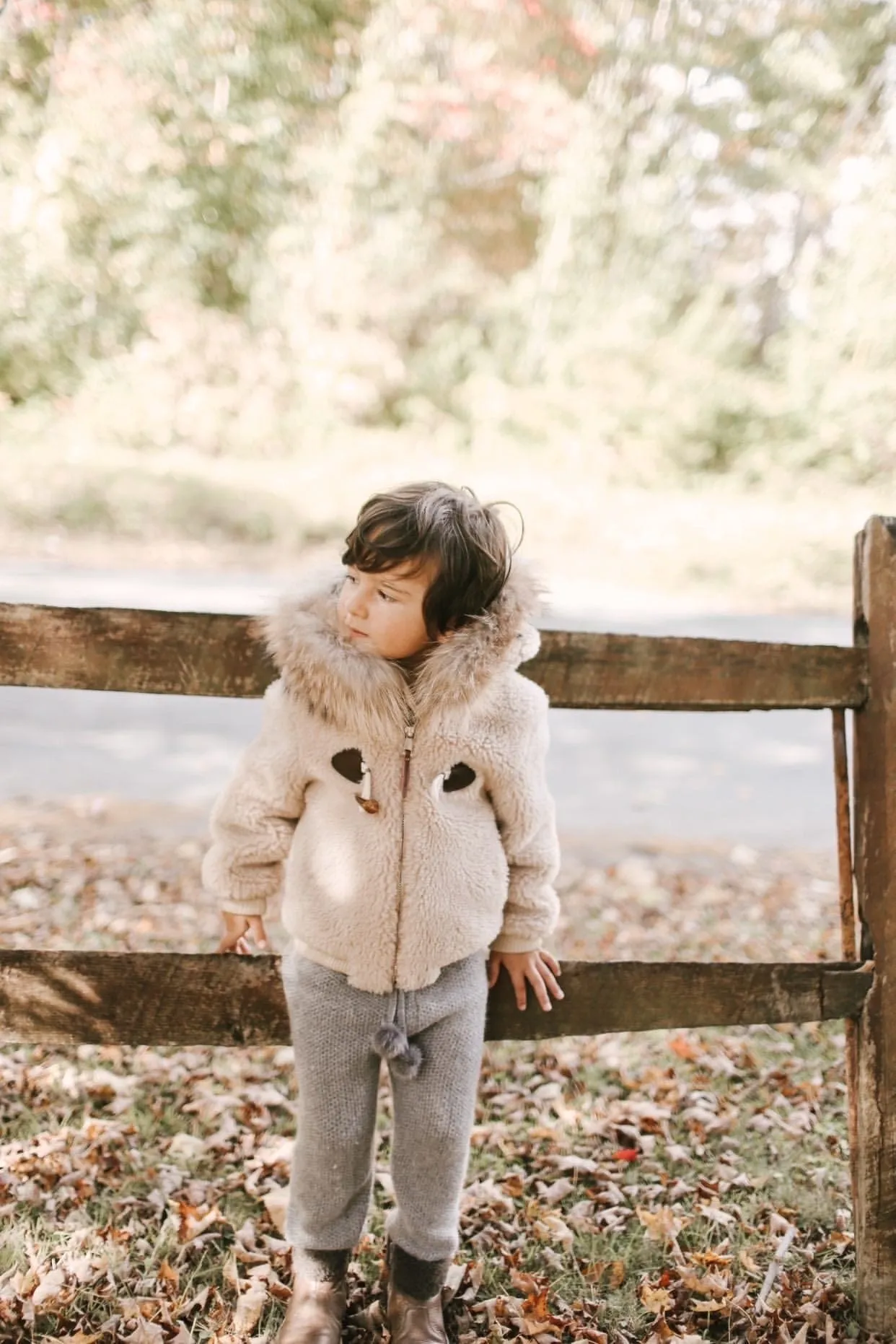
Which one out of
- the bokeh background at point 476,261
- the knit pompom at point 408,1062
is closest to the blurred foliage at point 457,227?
the bokeh background at point 476,261

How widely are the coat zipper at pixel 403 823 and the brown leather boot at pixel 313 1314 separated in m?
0.76

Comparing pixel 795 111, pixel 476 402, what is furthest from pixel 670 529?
pixel 795 111

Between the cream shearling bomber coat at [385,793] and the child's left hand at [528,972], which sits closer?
the cream shearling bomber coat at [385,793]

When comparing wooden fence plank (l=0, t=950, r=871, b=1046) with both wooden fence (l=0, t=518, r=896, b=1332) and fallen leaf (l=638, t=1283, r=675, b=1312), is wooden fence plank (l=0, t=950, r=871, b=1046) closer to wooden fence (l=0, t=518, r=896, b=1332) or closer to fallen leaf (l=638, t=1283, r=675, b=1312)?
wooden fence (l=0, t=518, r=896, b=1332)

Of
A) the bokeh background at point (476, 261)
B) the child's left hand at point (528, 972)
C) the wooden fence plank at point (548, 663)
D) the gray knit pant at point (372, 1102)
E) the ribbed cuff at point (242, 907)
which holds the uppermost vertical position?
the bokeh background at point (476, 261)

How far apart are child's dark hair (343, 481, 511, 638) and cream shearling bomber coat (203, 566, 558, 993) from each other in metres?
0.05

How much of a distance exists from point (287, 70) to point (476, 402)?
6.65m

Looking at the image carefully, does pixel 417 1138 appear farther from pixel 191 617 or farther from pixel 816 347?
pixel 816 347

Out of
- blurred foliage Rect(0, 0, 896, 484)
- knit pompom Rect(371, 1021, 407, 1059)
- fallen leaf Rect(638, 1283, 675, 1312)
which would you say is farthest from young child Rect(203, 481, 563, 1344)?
blurred foliage Rect(0, 0, 896, 484)

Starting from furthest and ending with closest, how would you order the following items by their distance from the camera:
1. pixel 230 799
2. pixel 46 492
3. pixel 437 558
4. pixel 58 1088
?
pixel 46 492 < pixel 58 1088 < pixel 230 799 < pixel 437 558

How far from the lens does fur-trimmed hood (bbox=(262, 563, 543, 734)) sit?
204 centimetres

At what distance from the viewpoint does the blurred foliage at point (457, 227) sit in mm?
17219

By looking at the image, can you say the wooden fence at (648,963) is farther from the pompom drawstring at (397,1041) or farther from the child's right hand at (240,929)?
the pompom drawstring at (397,1041)

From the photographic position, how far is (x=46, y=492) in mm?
13836
